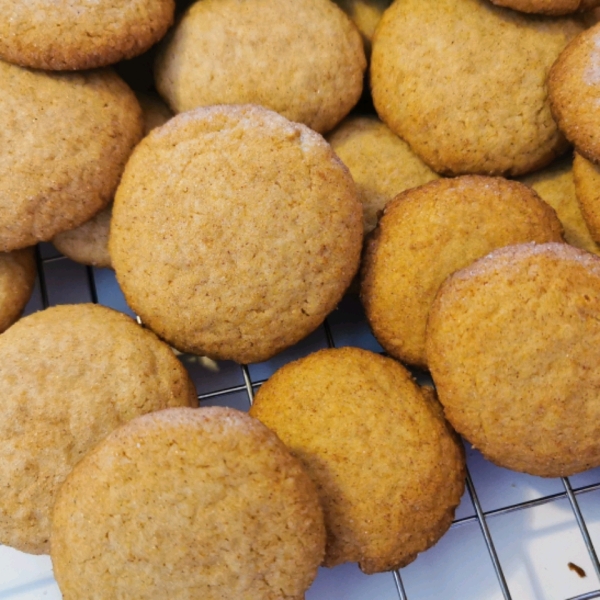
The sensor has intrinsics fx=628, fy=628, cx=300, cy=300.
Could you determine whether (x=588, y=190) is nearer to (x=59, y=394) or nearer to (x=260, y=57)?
(x=260, y=57)

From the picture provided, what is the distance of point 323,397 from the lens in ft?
3.84

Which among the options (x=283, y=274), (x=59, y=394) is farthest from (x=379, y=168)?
(x=59, y=394)

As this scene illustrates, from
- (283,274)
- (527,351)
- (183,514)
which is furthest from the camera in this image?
(283,274)

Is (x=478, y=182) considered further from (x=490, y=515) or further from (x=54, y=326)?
(x=54, y=326)

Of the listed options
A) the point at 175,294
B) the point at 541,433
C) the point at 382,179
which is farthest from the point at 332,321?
the point at 541,433

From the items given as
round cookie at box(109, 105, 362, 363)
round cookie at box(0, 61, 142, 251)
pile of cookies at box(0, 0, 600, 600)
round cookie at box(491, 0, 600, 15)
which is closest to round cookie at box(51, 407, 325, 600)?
pile of cookies at box(0, 0, 600, 600)

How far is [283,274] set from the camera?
45.8 inches

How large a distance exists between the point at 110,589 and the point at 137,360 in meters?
0.40

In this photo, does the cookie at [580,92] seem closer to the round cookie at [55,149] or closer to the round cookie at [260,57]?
the round cookie at [260,57]

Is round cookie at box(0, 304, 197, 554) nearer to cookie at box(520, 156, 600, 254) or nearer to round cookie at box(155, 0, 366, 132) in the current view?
round cookie at box(155, 0, 366, 132)

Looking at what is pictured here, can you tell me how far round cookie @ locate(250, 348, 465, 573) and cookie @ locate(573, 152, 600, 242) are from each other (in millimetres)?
498

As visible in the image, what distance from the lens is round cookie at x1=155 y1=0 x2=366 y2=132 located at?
4.22 ft

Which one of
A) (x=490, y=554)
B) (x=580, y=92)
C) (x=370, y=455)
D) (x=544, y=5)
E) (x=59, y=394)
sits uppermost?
(x=544, y=5)

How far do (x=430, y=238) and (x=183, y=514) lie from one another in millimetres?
664
